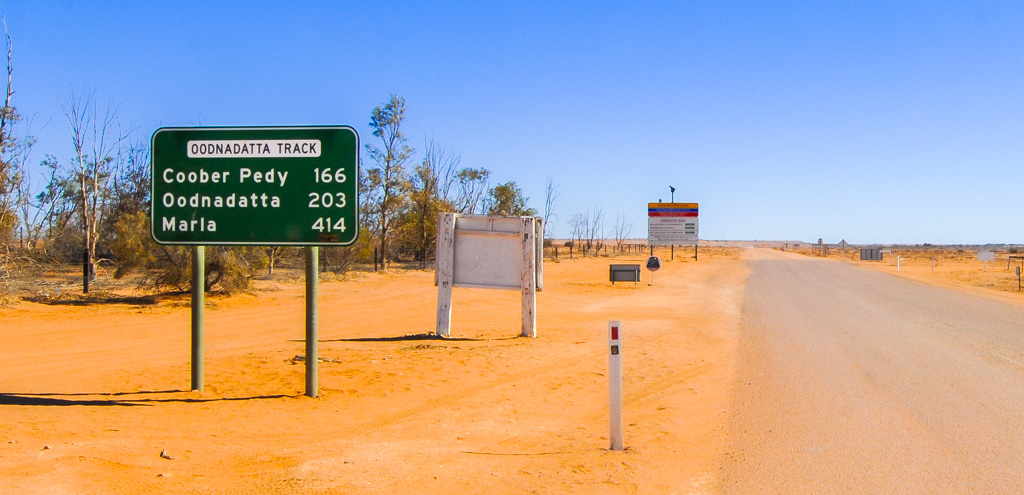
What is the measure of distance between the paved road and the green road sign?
4.93m

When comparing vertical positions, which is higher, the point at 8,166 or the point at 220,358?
the point at 8,166

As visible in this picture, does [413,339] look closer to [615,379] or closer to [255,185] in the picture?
[255,185]

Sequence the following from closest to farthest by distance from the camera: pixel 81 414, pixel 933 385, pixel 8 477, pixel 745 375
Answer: pixel 8 477, pixel 81 414, pixel 933 385, pixel 745 375

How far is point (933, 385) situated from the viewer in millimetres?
9719

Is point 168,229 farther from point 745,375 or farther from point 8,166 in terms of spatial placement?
point 8,166

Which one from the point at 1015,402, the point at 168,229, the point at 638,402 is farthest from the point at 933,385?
the point at 168,229

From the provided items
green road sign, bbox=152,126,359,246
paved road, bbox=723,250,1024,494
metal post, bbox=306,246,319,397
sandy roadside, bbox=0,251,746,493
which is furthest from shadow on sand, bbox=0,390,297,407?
paved road, bbox=723,250,1024,494

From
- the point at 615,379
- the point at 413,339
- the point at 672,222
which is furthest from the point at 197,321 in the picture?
the point at 672,222

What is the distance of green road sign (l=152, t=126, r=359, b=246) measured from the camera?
854 cm

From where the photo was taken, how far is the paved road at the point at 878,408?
19.2ft

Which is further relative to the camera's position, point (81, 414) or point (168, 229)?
point (168, 229)

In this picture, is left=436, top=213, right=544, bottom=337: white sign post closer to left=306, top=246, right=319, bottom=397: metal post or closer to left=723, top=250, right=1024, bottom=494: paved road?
left=723, top=250, right=1024, bottom=494: paved road

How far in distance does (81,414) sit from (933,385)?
9.74 meters

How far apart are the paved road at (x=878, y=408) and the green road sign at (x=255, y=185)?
4933mm
